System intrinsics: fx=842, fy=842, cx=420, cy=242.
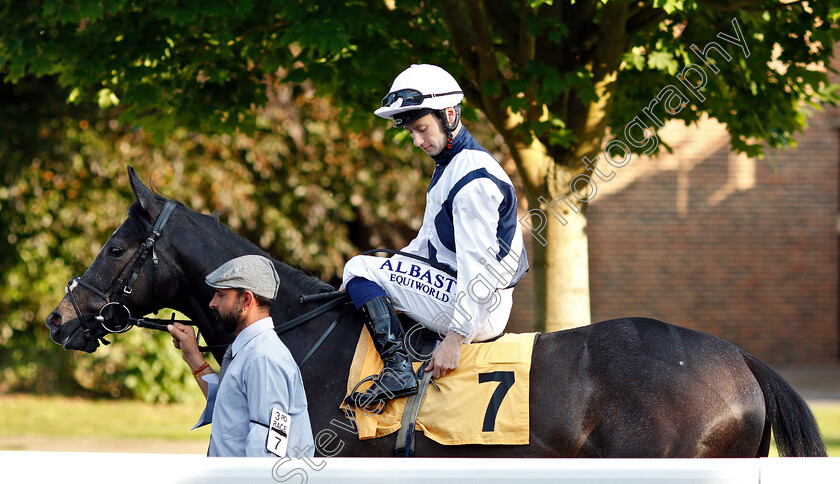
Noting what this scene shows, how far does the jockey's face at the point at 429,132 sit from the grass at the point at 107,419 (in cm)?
687

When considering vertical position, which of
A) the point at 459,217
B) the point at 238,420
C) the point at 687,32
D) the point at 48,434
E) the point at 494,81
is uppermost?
the point at 687,32

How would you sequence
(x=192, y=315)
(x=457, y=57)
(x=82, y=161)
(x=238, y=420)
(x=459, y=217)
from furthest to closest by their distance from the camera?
(x=82, y=161) < (x=457, y=57) < (x=192, y=315) < (x=459, y=217) < (x=238, y=420)

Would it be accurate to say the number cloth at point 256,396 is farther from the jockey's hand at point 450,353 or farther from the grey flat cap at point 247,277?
the jockey's hand at point 450,353

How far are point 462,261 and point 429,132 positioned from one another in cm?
58

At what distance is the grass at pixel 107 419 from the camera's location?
969cm

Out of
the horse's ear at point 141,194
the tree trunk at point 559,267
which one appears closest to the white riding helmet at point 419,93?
the horse's ear at point 141,194

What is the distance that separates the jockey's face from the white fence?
1533mm

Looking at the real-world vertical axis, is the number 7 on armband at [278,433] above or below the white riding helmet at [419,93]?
below

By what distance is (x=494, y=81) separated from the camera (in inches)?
213

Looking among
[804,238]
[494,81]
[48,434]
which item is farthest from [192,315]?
[804,238]

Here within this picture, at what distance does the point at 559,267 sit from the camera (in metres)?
5.57

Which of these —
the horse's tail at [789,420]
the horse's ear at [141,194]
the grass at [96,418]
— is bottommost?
the grass at [96,418]

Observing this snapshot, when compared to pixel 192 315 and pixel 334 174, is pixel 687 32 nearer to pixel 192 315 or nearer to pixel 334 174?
pixel 192 315

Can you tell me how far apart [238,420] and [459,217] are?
1140 mm
